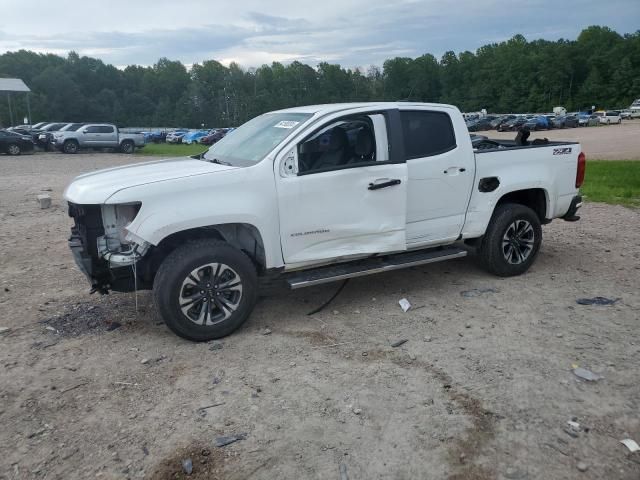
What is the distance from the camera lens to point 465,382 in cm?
387

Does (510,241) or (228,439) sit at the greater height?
(510,241)

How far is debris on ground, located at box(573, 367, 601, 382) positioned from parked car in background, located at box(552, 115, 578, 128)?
61.5 m

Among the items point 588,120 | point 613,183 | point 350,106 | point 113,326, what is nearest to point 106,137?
point 613,183

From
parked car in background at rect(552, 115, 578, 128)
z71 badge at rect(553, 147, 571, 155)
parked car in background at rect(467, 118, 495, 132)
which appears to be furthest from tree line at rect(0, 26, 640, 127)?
z71 badge at rect(553, 147, 571, 155)

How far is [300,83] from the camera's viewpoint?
116 meters

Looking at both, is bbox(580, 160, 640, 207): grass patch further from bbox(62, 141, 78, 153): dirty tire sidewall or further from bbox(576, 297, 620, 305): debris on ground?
bbox(62, 141, 78, 153): dirty tire sidewall

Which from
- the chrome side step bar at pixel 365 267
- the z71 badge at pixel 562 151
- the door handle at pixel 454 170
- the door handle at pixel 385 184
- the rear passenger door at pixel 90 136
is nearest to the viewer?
→ the chrome side step bar at pixel 365 267

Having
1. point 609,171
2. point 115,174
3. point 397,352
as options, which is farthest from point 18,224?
point 609,171

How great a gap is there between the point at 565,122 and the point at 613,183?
2096 inches

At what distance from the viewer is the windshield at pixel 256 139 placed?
193 inches

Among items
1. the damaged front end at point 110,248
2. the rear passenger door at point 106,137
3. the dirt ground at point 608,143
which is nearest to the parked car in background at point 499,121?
the dirt ground at point 608,143

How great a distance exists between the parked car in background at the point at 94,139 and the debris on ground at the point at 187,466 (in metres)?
31.6

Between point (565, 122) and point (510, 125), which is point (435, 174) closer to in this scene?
point (510, 125)

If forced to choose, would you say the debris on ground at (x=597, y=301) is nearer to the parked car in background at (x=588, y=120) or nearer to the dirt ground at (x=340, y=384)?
the dirt ground at (x=340, y=384)
